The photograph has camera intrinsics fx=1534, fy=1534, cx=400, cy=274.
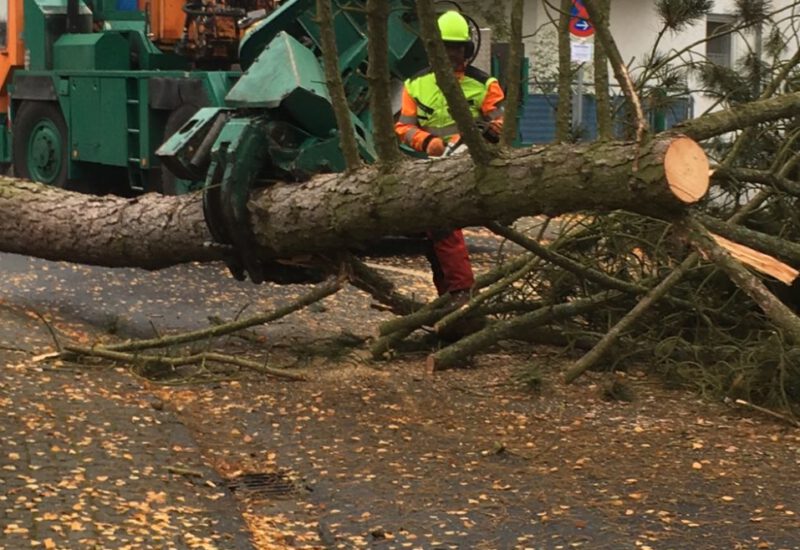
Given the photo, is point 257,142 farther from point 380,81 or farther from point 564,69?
point 564,69

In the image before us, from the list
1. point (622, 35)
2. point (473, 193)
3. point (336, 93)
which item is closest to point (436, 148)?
point (336, 93)

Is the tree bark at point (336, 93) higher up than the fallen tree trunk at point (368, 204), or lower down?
higher up

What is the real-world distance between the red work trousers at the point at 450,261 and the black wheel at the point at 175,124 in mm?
4350

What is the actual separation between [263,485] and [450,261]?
2638 millimetres

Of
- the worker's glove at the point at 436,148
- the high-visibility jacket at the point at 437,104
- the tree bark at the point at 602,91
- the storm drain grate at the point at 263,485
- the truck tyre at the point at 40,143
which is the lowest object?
the storm drain grate at the point at 263,485

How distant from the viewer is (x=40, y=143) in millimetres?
14633

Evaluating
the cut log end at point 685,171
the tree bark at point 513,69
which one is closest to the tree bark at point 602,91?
the tree bark at point 513,69

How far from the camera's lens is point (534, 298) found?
26.3ft

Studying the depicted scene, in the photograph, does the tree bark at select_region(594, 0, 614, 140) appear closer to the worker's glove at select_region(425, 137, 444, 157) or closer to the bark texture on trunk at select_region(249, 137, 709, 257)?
the bark texture on trunk at select_region(249, 137, 709, 257)

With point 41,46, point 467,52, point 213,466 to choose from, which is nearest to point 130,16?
point 41,46

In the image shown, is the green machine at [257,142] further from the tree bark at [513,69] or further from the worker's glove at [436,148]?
the tree bark at [513,69]

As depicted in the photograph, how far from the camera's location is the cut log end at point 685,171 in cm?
564

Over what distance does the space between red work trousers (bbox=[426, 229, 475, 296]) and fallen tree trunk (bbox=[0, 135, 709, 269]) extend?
87 cm

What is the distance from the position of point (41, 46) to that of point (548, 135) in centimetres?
1008
